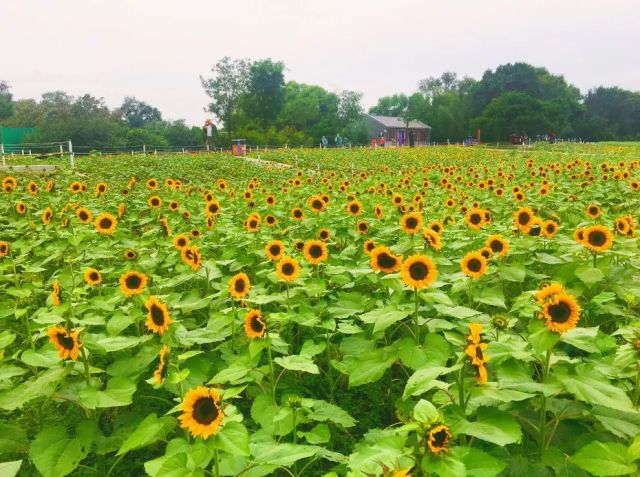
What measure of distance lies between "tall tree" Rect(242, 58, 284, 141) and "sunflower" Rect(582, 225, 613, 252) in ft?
190

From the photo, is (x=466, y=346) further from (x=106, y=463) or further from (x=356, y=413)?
(x=106, y=463)

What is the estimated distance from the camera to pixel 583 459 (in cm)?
154

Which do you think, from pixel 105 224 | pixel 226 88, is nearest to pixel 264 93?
pixel 226 88

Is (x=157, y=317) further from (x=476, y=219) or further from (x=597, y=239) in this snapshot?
(x=476, y=219)

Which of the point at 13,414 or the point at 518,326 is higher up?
the point at 518,326

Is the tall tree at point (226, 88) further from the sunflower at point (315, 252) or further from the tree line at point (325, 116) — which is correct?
the sunflower at point (315, 252)

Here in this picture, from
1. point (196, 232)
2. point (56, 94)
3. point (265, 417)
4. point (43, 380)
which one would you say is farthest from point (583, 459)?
point (56, 94)

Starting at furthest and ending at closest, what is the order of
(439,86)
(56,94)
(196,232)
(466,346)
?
(439,86) < (56,94) < (196,232) < (466,346)

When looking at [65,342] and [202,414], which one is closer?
Result: [202,414]

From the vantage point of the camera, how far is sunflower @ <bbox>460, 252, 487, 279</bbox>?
2863 millimetres

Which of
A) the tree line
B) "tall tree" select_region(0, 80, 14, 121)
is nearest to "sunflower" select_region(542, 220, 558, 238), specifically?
the tree line

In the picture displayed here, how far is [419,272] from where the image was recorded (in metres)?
2.42

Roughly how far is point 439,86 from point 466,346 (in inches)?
4361

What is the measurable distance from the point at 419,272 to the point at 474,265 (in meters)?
0.63
